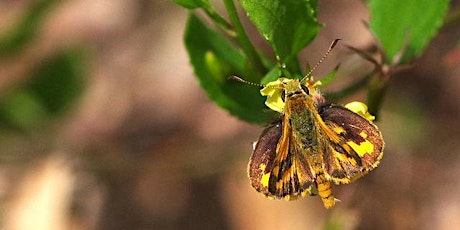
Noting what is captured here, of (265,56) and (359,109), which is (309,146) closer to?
(359,109)

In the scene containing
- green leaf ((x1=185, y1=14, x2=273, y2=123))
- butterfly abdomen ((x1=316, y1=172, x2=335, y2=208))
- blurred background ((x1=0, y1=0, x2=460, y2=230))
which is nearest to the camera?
butterfly abdomen ((x1=316, y1=172, x2=335, y2=208))

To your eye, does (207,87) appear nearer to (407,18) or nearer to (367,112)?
(367,112)

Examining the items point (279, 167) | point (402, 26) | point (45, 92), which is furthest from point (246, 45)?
point (45, 92)

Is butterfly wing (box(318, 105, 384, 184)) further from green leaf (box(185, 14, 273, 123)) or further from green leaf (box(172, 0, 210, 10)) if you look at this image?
green leaf (box(172, 0, 210, 10))

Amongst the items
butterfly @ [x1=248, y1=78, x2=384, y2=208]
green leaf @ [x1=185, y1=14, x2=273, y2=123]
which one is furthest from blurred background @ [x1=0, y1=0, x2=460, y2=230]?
butterfly @ [x1=248, y1=78, x2=384, y2=208]

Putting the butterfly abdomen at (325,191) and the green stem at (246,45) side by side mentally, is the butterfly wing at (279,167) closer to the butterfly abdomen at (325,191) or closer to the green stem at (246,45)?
the butterfly abdomen at (325,191)

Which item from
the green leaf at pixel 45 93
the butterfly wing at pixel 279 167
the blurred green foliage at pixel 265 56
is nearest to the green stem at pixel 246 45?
the blurred green foliage at pixel 265 56
